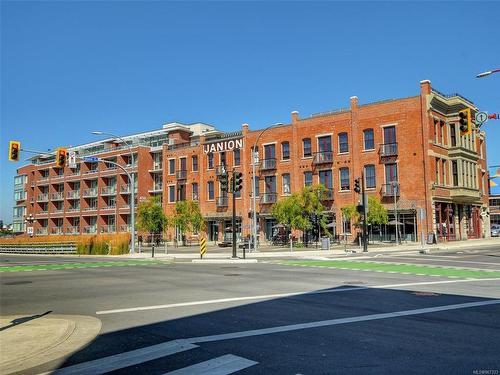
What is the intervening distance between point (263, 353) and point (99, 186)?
6981 centimetres

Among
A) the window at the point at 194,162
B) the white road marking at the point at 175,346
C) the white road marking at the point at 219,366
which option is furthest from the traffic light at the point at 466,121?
the window at the point at 194,162

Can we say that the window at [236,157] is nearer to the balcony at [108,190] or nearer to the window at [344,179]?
the window at [344,179]

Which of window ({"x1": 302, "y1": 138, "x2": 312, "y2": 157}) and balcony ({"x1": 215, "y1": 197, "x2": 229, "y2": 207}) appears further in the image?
balcony ({"x1": 215, "y1": 197, "x2": 229, "y2": 207})

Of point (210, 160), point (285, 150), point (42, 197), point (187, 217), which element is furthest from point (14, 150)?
point (42, 197)

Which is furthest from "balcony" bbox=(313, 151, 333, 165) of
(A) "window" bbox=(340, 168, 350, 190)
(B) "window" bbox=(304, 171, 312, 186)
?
(A) "window" bbox=(340, 168, 350, 190)

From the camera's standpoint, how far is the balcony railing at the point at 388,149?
45.9 metres

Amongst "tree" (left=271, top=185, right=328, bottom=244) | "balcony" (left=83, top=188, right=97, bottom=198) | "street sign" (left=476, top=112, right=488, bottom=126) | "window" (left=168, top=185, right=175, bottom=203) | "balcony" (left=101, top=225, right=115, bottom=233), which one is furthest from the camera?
"balcony" (left=83, top=188, right=97, bottom=198)

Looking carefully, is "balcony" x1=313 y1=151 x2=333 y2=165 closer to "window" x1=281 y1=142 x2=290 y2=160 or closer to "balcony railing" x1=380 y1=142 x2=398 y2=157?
"window" x1=281 y1=142 x2=290 y2=160

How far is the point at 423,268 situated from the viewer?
20.5 m

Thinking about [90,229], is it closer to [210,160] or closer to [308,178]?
[210,160]

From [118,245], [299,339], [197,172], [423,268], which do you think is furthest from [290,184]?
[299,339]

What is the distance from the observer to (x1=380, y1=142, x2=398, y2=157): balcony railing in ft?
151

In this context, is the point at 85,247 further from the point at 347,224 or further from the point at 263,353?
the point at 263,353

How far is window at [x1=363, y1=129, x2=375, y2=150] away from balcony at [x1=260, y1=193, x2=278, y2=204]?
12.0 meters
